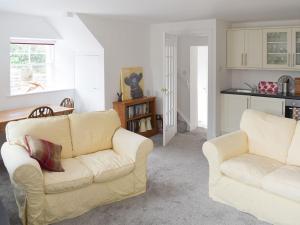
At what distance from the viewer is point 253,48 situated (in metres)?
5.84

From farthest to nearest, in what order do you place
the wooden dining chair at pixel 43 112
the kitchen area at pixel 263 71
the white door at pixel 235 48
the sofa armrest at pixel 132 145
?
the white door at pixel 235 48
the kitchen area at pixel 263 71
the wooden dining chair at pixel 43 112
the sofa armrest at pixel 132 145

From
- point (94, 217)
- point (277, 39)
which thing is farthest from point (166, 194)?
point (277, 39)

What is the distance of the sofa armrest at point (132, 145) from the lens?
3.71 metres

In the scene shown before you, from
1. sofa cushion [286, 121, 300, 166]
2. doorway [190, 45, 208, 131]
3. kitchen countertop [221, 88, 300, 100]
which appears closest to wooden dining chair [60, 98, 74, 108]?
doorway [190, 45, 208, 131]

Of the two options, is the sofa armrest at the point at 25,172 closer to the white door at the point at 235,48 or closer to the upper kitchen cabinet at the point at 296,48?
the white door at the point at 235,48

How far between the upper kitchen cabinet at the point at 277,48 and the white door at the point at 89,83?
2.76 meters

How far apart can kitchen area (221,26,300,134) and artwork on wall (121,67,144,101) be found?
1.51 metres

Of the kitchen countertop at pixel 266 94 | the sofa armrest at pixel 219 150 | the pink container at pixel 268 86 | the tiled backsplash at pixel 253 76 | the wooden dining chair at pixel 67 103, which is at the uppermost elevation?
the tiled backsplash at pixel 253 76

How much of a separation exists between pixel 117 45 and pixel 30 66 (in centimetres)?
153

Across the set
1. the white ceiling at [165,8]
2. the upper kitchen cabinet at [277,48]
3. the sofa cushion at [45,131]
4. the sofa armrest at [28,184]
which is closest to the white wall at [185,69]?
the upper kitchen cabinet at [277,48]

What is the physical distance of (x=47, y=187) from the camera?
10.2 feet

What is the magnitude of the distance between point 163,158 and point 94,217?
199 centimetres

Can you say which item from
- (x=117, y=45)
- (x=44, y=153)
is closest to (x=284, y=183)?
(x=44, y=153)

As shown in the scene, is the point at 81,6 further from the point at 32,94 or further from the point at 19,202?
the point at 19,202
